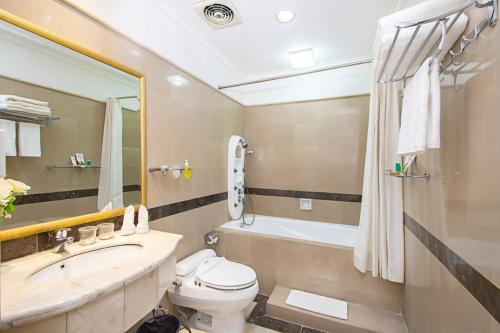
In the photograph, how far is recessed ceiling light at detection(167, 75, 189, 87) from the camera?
1751 millimetres

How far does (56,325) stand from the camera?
0.66 meters

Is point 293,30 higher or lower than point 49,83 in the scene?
higher

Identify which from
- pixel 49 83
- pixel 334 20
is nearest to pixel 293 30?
pixel 334 20

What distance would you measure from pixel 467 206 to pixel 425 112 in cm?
39

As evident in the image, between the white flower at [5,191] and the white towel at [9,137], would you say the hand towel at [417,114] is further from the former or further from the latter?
the white towel at [9,137]

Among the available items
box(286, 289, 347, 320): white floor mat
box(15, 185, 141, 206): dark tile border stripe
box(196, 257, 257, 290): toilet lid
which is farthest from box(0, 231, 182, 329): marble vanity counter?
box(286, 289, 347, 320): white floor mat

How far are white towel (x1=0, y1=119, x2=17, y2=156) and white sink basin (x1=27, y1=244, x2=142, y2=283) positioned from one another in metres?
0.53

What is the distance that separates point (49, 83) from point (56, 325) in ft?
3.53

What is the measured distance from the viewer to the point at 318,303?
1840 mm

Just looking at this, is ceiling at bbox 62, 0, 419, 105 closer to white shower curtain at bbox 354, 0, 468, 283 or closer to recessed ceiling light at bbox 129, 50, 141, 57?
recessed ceiling light at bbox 129, 50, 141, 57

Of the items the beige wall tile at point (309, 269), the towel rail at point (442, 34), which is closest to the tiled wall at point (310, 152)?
the beige wall tile at point (309, 269)

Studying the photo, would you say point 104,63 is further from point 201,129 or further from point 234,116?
point 234,116

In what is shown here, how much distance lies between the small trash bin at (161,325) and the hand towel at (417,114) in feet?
5.23

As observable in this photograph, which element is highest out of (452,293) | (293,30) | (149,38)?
(293,30)
